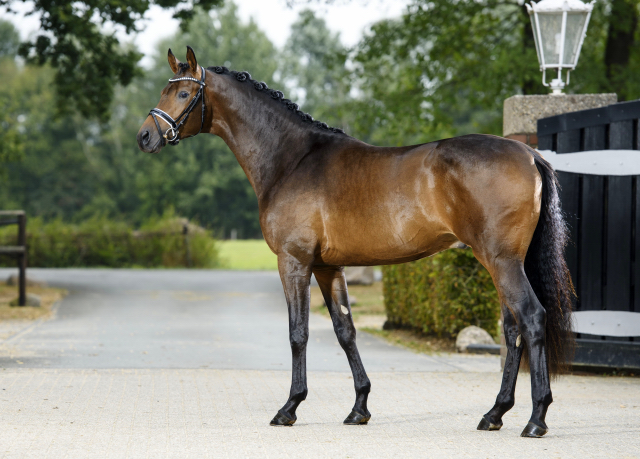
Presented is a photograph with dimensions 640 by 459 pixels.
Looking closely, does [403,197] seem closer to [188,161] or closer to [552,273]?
[552,273]

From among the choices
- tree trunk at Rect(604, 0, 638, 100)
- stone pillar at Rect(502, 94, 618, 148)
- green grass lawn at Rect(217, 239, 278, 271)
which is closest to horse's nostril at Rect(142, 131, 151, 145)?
stone pillar at Rect(502, 94, 618, 148)

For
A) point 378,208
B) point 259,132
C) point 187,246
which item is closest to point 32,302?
point 259,132

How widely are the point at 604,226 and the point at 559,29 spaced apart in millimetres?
1952

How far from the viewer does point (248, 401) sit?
5.29 m

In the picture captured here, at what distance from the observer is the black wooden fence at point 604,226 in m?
6.23

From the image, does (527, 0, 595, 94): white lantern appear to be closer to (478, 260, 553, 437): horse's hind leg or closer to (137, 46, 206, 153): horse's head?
(478, 260, 553, 437): horse's hind leg

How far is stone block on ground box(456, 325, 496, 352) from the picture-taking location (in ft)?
26.3

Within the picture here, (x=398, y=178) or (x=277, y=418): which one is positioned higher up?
Answer: (x=398, y=178)

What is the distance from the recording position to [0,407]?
4.86 m

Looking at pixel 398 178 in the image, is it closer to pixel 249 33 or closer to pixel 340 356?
pixel 340 356

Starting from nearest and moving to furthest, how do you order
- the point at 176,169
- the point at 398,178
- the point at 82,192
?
the point at 398,178
the point at 176,169
the point at 82,192

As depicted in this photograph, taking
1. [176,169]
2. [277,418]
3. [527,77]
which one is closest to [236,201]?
[176,169]

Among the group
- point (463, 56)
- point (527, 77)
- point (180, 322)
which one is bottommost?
point (180, 322)

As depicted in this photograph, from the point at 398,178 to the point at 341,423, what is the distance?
1682 mm
